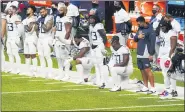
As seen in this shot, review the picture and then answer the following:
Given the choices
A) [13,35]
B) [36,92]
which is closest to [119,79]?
[36,92]

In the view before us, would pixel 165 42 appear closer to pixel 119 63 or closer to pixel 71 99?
pixel 119 63

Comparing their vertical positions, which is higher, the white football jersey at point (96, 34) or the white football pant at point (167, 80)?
the white football jersey at point (96, 34)

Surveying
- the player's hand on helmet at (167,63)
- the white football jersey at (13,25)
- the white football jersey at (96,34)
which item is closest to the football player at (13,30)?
the white football jersey at (13,25)

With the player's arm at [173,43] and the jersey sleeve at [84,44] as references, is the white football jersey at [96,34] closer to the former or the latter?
the jersey sleeve at [84,44]

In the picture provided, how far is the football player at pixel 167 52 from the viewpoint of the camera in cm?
1834

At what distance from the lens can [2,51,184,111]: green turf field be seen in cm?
1730

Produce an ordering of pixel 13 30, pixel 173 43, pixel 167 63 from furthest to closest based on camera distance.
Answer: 1. pixel 13 30
2. pixel 167 63
3. pixel 173 43

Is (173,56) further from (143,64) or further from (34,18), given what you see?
(34,18)

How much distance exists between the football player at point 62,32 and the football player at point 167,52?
138 inches

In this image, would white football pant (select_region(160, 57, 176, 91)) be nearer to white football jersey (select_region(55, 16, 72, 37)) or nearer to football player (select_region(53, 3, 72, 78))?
football player (select_region(53, 3, 72, 78))

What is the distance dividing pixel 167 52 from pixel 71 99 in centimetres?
240

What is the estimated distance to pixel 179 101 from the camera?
58.6 feet

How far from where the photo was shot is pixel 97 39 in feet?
68.3

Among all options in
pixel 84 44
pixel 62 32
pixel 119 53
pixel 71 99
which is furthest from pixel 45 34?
pixel 71 99
